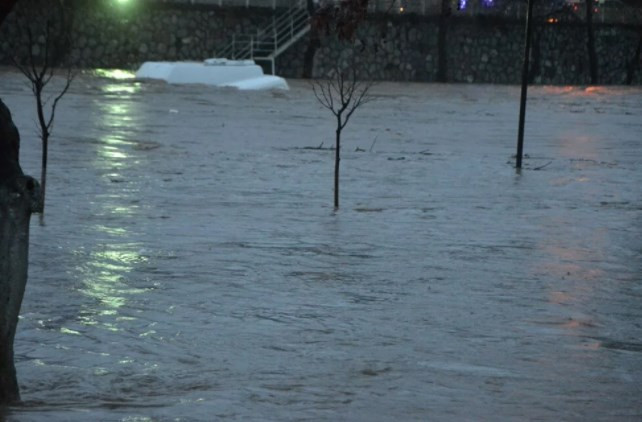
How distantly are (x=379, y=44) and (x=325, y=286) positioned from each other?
4873 cm

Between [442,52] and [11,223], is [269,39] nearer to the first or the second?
[442,52]

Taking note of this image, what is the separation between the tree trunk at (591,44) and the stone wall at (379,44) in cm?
62

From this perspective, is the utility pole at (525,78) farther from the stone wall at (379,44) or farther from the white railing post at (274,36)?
the white railing post at (274,36)

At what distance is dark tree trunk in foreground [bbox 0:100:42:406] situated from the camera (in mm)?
7117

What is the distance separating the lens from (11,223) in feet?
23.4

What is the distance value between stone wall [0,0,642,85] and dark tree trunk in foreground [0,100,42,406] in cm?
4662

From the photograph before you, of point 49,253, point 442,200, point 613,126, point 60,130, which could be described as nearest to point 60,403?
point 49,253

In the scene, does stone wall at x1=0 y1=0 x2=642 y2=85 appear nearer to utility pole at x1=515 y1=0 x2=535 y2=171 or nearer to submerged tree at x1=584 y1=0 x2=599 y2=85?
submerged tree at x1=584 y1=0 x2=599 y2=85

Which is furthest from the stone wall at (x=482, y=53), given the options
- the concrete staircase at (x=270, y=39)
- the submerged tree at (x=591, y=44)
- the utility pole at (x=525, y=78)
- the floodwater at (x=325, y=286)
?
the floodwater at (x=325, y=286)

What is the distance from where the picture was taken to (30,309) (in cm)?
1064

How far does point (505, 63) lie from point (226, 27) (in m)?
14.6

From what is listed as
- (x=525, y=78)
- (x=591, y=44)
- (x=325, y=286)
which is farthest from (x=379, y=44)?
(x=325, y=286)

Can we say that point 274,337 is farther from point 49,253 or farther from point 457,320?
point 49,253

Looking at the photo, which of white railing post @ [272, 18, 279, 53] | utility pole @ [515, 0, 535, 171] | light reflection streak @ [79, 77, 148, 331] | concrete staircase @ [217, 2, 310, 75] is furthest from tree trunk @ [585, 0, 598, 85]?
utility pole @ [515, 0, 535, 171]
